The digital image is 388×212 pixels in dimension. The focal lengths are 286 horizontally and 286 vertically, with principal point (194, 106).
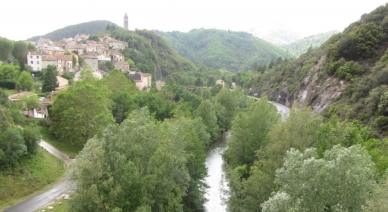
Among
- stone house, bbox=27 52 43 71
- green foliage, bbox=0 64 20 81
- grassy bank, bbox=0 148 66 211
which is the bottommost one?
grassy bank, bbox=0 148 66 211

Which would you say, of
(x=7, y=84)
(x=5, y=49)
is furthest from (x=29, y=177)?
(x=5, y=49)

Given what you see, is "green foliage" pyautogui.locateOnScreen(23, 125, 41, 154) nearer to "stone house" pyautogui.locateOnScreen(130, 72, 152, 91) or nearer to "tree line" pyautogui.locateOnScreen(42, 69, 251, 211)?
"tree line" pyautogui.locateOnScreen(42, 69, 251, 211)

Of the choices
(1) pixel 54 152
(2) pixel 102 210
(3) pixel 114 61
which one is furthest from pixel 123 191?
(3) pixel 114 61

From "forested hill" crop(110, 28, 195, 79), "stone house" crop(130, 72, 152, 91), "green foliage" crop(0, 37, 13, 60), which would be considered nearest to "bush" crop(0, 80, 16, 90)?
"green foliage" crop(0, 37, 13, 60)

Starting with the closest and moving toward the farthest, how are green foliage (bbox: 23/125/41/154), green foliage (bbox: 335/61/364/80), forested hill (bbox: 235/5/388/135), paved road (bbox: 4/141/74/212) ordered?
paved road (bbox: 4/141/74/212), green foliage (bbox: 23/125/41/154), forested hill (bbox: 235/5/388/135), green foliage (bbox: 335/61/364/80)

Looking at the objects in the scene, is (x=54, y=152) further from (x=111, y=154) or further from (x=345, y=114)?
(x=345, y=114)

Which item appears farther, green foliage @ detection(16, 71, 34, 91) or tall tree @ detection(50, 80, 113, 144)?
green foliage @ detection(16, 71, 34, 91)

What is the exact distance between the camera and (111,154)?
15953 mm

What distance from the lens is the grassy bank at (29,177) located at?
23130 mm

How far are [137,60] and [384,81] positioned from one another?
91.9 meters

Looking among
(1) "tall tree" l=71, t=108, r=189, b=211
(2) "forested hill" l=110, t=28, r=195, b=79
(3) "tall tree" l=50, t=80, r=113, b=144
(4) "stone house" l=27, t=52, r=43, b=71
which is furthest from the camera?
(2) "forested hill" l=110, t=28, r=195, b=79

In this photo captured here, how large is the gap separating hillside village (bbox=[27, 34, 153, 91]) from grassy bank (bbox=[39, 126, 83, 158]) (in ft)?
62.6

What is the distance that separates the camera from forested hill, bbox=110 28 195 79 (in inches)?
4490

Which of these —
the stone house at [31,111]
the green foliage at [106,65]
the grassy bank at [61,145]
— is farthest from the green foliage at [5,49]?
the grassy bank at [61,145]
